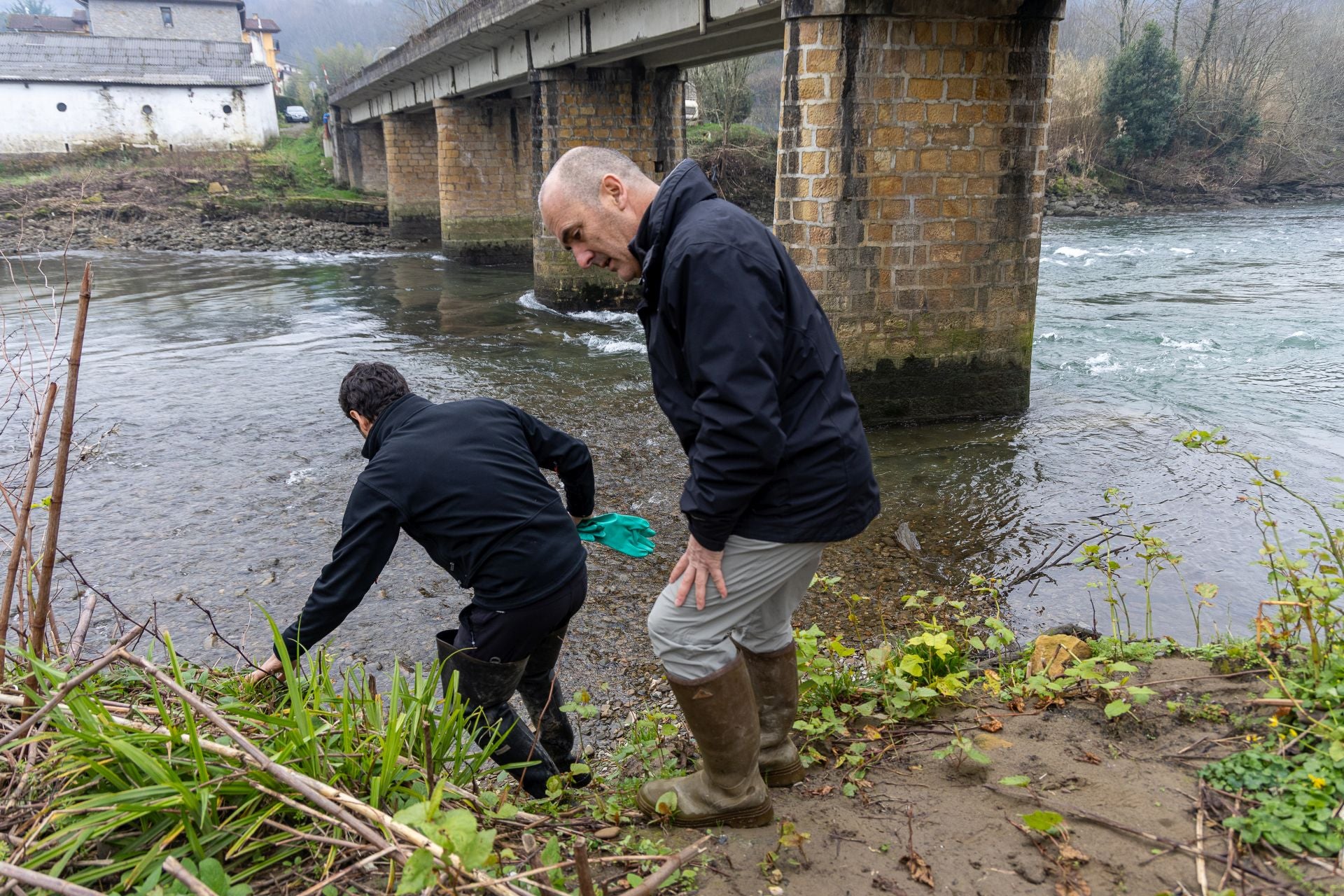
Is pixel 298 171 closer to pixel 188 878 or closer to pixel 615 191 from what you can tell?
pixel 615 191

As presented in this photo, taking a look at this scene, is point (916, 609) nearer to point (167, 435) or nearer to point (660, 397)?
point (660, 397)

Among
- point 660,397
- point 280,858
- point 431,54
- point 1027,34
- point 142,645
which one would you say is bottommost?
point 142,645

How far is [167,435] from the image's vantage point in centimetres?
892

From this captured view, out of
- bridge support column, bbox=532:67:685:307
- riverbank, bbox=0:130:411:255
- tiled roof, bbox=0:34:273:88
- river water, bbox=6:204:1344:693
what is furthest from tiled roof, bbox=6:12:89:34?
river water, bbox=6:204:1344:693

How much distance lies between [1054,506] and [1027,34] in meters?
4.11

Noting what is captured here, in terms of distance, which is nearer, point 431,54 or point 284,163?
point 431,54

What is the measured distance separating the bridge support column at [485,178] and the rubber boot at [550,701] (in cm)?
1987

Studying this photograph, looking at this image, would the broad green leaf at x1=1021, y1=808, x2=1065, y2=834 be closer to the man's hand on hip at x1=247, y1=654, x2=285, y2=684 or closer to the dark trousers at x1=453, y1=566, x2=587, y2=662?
the dark trousers at x1=453, y1=566, x2=587, y2=662

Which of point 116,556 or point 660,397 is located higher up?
point 660,397

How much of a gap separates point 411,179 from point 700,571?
29562 millimetres

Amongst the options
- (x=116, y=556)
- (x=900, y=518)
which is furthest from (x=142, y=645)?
(x=900, y=518)

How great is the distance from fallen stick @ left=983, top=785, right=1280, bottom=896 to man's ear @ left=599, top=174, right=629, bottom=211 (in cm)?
172

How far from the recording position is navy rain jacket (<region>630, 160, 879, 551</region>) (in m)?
2.20

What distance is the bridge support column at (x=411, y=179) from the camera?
28812 millimetres
